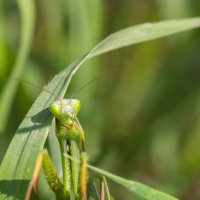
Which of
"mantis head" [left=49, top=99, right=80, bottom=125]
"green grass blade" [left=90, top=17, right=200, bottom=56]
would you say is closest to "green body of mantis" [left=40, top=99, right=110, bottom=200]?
"mantis head" [left=49, top=99, right=80, bottom=125]

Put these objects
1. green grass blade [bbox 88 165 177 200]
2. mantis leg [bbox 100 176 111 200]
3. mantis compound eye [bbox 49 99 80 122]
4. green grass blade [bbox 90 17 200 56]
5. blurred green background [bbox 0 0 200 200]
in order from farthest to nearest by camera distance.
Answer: blurred green background [bbox 0 0 200 200] < green grass blade [bbox 90 17 200 56] < mantis leg [bbox 100 176 111 200] < mantis compound eye [bbox 49 99 80 122] < green grass blade [bbox 88 165 177 200]

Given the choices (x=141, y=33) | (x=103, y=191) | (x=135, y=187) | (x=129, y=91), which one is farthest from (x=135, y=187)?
(x=129, y=91)

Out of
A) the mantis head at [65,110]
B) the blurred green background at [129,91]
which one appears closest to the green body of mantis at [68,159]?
the mantis head at [65,110]

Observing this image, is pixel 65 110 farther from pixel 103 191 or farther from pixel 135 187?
pixel 135 187

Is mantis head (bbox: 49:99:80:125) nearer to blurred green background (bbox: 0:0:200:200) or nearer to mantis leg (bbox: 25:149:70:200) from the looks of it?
mantis leg (bbox: 25:149:70:200)

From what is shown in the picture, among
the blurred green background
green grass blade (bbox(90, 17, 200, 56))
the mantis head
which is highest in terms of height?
green grass blade (bbox(90, 17, 200, 56))
